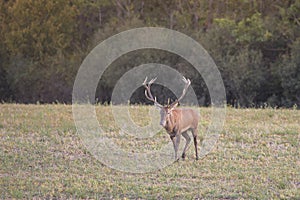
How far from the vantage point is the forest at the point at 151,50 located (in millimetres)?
30062

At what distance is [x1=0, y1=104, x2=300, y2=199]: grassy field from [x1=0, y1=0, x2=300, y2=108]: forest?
13592 mm

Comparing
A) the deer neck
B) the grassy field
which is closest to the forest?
the grassy field

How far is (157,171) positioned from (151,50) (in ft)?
73.5

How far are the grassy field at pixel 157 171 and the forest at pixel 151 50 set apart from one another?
13.6 m

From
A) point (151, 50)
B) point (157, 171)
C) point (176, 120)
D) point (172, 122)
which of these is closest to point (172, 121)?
point (172, 122)

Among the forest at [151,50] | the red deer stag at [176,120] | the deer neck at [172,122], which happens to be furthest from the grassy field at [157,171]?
the forest at [151,50]

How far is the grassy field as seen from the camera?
31.5ft

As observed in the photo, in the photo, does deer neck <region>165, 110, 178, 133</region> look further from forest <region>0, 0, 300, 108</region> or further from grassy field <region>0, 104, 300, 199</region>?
forest <region>0, 0, 300, 108</region>

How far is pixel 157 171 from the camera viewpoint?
10969 millimetres

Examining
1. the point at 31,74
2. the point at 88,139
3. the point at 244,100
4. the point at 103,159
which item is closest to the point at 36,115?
the point at 88,139

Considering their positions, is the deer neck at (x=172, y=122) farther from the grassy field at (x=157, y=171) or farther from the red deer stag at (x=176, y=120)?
the grassy field at (x=157, y=171)

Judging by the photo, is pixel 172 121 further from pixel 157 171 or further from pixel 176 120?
pixel 157 171

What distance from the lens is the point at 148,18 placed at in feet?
123

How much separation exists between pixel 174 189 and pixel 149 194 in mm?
429
